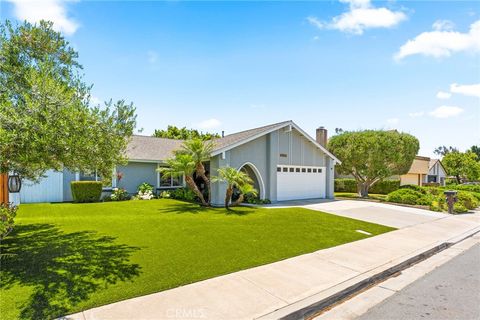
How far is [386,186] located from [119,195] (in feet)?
93.8

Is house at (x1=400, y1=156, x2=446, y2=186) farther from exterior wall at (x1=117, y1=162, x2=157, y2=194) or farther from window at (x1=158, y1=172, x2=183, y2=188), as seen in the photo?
exterior wall at (x1=117, y1=162, x2=157, y2=194)

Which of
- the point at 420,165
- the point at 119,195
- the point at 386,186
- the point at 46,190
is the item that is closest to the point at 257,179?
the point at 119,195

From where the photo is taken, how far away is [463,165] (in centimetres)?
4294

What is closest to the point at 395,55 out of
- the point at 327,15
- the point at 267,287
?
the point at 327,15

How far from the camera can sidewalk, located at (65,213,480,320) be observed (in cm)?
372

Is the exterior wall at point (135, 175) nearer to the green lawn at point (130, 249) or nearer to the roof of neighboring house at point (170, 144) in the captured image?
the roof of neighboring house at point (170, 144)

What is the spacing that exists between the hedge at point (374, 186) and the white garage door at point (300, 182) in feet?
42.9

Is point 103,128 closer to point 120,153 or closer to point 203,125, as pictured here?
point 120,153

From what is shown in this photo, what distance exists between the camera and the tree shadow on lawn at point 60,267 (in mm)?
3875

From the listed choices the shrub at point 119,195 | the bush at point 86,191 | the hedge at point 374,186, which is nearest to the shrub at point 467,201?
the hedge at point 374,186

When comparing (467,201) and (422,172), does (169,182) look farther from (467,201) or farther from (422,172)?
(422,172)

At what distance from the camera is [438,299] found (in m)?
4.55

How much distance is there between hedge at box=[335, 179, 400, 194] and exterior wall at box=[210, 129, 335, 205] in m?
14.0

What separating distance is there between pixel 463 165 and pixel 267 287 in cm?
5267
